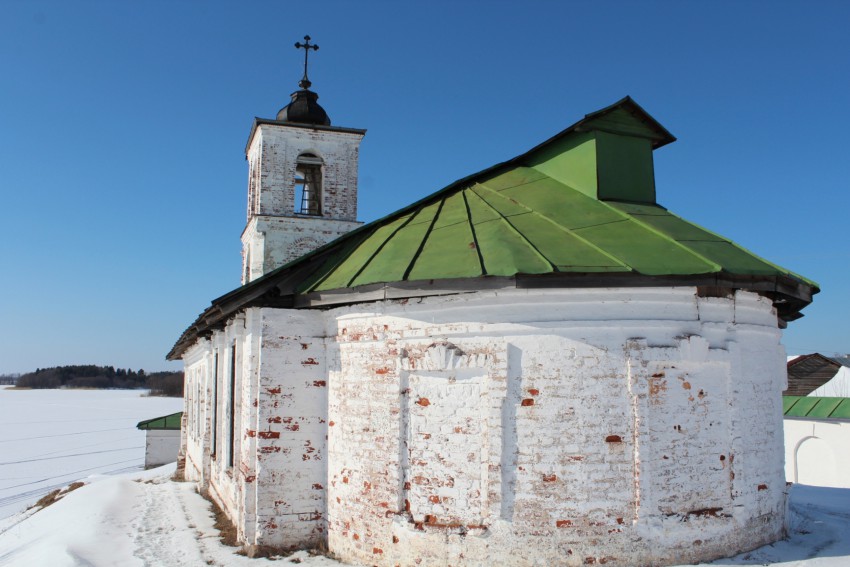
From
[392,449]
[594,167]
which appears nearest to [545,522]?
[392,449]

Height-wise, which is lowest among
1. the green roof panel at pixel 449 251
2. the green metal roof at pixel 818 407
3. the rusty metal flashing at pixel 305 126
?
the green metal roof at pixel 818 407

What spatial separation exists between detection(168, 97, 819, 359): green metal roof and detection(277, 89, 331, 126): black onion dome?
18.7 feet

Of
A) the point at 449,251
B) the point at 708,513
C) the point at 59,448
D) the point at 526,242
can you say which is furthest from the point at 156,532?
the point at 59,448

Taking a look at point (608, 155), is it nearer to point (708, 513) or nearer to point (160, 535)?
point (708, 513)

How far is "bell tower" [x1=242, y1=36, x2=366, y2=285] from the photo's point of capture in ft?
43.2

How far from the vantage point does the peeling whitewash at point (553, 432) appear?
21.2ft

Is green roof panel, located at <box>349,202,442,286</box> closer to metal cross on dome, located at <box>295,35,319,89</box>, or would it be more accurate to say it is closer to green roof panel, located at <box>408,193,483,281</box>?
green roof panel, located at <box>408,193,483,281</box>

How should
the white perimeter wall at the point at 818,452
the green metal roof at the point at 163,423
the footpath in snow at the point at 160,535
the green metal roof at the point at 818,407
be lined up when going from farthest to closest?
the green metal roof at the point at 163,423, the white perimeter wall at the point at 818,452, the green metal roof at the point at 818,407, the footpath in snow at the point at 160,535

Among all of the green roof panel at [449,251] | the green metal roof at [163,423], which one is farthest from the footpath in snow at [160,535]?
the green metal roof at [163,423]

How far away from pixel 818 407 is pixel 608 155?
9816 millimetres

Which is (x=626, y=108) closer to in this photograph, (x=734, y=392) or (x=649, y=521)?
(x=734, y=392)

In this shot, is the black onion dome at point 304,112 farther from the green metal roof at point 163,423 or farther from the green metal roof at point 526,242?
the green metal roof at point 163,423

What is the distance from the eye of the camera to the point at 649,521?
6.50 metres

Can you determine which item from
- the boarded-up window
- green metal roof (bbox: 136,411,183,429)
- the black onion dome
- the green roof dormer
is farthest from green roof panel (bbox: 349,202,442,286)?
green metal roof (bbox: 136,411,183,429)
